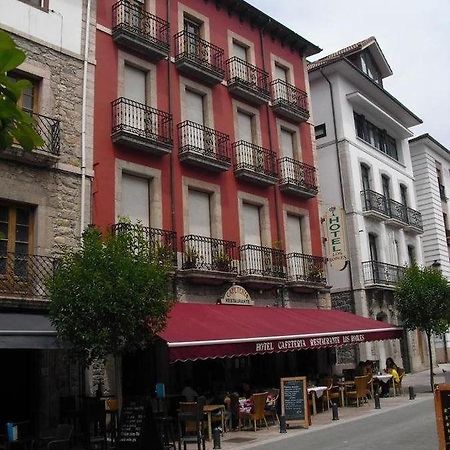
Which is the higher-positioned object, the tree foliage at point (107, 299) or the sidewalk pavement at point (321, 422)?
the tree foliage at point (107, 299)

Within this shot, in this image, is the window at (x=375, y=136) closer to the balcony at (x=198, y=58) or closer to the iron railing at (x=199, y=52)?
the iron railing at (x=199, y=52)

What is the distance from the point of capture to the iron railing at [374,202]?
2500cm

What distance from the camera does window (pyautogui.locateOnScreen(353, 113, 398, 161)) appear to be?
1056 inches

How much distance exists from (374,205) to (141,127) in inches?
522

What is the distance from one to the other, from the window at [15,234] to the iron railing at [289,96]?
35.7ft

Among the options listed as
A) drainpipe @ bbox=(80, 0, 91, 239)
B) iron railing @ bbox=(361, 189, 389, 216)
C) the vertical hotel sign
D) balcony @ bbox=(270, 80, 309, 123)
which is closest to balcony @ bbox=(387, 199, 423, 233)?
iron railing @ bbox=(361, 189, 389, 216)

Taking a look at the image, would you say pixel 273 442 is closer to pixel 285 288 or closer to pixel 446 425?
pixel 446 425

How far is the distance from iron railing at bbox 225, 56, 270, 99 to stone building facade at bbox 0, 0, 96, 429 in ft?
18.3

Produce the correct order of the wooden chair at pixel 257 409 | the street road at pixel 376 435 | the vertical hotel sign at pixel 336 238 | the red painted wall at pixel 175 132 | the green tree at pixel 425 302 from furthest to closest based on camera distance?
the vertical hotel sign at pixel 336 238, the green tree at pixel 425 302, the red painted wall at pixel 175 132, the wooden chair at pixel 257 409, the street road at pixel 376 435

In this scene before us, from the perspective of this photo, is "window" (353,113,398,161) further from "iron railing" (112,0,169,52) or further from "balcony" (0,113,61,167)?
"balcony" (0,113,61,167)

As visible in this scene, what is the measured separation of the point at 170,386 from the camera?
1526 cm

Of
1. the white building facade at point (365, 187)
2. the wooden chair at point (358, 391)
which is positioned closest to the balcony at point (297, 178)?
the white building facade at point (365, 187)

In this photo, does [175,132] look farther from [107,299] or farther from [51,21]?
[107,299]

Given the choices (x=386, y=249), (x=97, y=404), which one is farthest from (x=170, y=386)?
(x=386, y=249)
